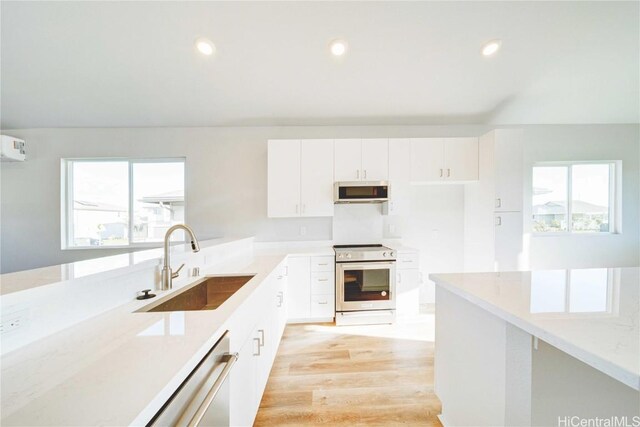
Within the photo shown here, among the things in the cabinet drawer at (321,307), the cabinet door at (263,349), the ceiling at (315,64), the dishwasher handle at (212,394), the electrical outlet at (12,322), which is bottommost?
the cabinet drawer at (321,307)

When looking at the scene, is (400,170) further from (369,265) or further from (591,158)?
(591,158)

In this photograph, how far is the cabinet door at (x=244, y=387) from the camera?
1.08 meters

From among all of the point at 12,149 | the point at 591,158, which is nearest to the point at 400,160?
the point at 591,158

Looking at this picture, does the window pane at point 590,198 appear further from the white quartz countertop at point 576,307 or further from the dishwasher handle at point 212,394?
the dishwasher handle at point 212,394

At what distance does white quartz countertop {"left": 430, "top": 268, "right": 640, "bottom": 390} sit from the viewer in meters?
0.64

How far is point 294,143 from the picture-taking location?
3.19 metres

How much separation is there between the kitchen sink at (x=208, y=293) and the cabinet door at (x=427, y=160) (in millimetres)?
2527

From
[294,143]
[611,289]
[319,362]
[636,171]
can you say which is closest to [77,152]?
[294,143]

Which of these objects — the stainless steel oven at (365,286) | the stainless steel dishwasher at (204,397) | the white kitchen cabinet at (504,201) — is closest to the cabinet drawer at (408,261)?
the stainless steel oven at (365,286)

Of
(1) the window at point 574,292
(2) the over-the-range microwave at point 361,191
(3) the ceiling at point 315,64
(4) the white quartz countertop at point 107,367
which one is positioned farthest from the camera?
(2) the over-the-range microwave at point 361,191

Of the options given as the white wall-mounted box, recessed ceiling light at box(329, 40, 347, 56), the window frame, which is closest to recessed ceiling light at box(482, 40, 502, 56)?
recessed ceiling light at box(329, 40, 347, 56)

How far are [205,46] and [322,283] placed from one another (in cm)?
286

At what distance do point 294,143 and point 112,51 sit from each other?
2097mm

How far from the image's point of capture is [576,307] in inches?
36.5
